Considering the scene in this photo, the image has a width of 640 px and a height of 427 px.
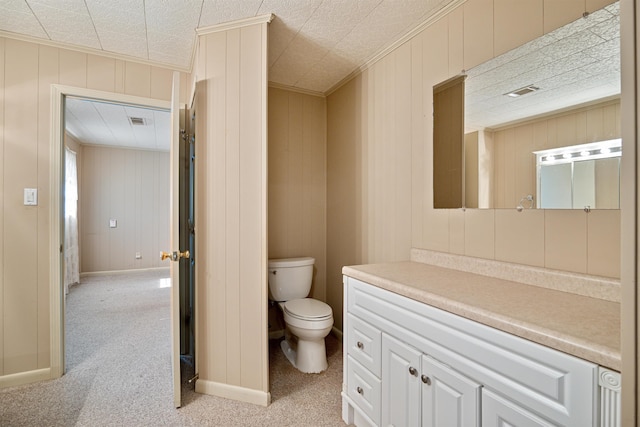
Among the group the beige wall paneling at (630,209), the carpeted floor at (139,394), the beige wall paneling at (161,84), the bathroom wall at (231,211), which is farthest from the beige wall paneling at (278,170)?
the beige wall paneling at (630,209)

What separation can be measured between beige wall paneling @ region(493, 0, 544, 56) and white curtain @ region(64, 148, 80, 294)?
5481mm

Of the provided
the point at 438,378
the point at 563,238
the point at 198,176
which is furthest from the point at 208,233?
the point at 563,238

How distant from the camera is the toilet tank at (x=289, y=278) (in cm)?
255

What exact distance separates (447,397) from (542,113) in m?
1.25

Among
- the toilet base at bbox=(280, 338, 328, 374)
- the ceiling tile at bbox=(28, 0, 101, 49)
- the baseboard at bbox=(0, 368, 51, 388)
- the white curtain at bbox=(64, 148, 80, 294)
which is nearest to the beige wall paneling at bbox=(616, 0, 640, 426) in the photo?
the toilet base at bbox=(280, 338, 328, 374)

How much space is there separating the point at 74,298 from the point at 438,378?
15.5ft

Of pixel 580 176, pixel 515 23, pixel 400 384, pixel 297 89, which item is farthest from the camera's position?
pixel 297 89

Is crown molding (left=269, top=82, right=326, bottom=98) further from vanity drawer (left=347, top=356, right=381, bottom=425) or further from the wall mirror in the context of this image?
vanity drawer (left=347, top=356, right=381, bottom=425)

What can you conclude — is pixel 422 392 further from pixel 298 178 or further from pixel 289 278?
pixel 298 178

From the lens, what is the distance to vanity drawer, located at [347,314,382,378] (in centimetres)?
145

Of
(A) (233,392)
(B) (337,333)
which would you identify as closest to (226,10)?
(A) (233,392)

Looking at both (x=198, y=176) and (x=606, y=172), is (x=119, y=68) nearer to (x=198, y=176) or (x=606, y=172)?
(x=198, y=176)

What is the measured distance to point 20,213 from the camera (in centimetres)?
208

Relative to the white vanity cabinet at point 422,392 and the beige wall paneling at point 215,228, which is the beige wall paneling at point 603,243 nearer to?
the white vanity cabinet at point 422,392
